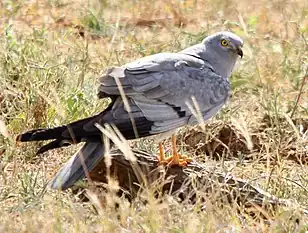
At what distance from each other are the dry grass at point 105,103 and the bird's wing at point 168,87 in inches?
12.2

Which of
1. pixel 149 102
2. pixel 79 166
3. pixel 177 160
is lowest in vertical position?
pixel 177 160

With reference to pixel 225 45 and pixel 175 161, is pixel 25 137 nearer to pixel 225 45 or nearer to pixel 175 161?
pixel 175 161

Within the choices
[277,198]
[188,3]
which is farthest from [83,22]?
[277,198]

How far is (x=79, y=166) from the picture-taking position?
4777 mm

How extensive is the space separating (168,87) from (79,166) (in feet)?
2.42

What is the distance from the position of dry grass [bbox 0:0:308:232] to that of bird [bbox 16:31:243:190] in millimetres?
156

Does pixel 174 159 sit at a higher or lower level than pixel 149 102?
lower

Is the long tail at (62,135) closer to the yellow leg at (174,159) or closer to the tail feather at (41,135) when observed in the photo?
the tail feather at (41,135)

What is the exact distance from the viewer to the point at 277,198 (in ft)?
15.5

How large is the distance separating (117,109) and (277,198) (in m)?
0.90

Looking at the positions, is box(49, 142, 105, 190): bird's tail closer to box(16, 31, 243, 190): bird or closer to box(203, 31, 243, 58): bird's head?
box(16, 31, 243, 190): bird

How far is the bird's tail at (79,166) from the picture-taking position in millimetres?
4660

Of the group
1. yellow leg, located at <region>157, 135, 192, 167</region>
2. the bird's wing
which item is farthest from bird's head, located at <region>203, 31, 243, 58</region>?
yellow leg, located at <region>157, 135, 192, 167</region>

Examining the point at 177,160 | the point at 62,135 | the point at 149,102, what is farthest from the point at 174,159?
the point at 62,135
